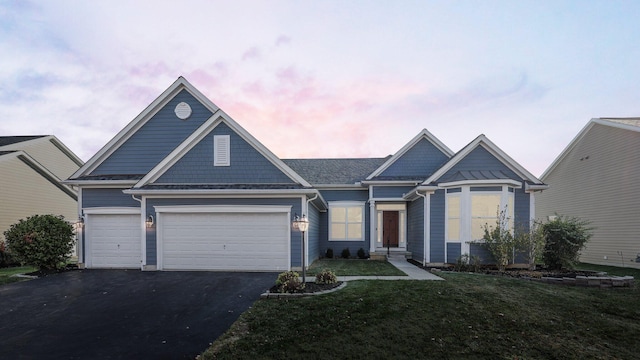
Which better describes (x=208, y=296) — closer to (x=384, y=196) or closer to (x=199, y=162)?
(x=199, y=162)

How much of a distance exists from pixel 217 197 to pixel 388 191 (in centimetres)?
877

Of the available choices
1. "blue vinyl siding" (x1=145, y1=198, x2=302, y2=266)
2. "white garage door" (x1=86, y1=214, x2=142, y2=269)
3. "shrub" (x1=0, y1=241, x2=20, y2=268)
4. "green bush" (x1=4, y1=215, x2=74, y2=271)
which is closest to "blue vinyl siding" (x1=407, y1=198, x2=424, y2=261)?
"blue vinyl siding" (x1=145, y1=198, x2=302, y2=266)

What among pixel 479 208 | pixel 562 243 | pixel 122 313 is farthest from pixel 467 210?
pixel 122 313

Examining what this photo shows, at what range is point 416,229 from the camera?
1456 cm

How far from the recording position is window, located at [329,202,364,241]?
17.1 metres

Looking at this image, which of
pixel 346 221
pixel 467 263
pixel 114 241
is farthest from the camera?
pixel 346 221

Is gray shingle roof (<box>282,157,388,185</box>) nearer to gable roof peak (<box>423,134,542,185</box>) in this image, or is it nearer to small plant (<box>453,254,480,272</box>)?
gable roof peak (<box>423,134,542,185</box>)

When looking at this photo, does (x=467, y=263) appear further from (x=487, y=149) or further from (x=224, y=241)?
(x=224, y=241)

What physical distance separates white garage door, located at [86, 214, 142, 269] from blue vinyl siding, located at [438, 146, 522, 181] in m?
12.6

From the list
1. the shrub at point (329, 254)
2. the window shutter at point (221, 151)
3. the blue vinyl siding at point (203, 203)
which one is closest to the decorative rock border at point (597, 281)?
the blue vinyl siding at point (203, 203)

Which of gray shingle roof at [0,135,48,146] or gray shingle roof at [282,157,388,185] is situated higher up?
gray shingle roof at [0,135,48,146]

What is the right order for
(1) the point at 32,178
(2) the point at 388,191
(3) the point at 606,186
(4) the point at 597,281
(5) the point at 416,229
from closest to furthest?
1. (4) the point at 597,281
2. (5) the point at 416,229
3. (3) the point at 606,186
4. (2) the point at 388,191
5. (1) the point at 32,178

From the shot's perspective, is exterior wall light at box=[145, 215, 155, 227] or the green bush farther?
exterior wall light at box=[145, 215, 155, 227]

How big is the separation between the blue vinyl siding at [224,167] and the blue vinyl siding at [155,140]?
234 centimetres
